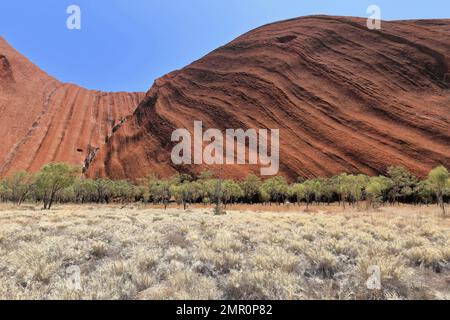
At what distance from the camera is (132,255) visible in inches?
331

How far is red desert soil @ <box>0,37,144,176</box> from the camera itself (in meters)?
110

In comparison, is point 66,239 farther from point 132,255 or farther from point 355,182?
point 355,182

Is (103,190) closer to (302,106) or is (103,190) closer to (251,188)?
(251,188)

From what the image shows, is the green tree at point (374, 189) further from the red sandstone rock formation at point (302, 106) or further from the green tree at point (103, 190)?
the green tree at point (103, 190)

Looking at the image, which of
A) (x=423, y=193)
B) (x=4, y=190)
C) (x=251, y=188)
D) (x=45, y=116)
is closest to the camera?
(x=423, y=193)

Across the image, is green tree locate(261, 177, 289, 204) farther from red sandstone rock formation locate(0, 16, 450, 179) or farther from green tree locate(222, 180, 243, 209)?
green tree locate(222, 180, 243, 209)

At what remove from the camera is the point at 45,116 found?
126625 mm

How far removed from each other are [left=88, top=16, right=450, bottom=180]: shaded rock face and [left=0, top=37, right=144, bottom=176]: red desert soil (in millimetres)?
20910

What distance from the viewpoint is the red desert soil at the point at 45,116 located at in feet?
360

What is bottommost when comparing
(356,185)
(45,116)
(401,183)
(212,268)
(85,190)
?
(85,190)

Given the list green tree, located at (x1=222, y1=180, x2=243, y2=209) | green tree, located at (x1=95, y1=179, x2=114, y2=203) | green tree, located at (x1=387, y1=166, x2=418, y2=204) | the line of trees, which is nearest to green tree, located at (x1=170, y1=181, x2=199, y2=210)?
the line of trees

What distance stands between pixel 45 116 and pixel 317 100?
349ft

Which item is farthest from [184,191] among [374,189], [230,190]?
[374,189]
